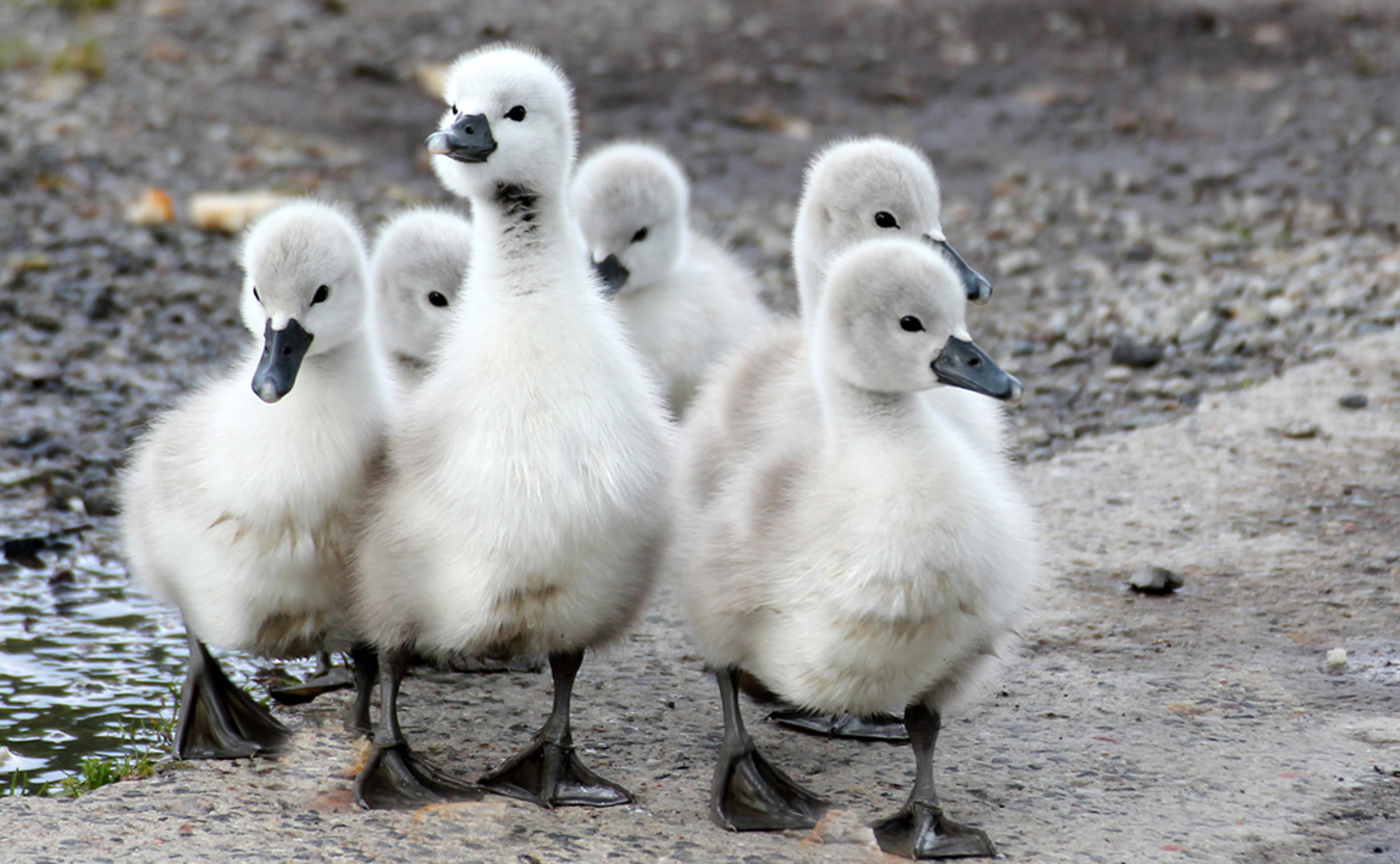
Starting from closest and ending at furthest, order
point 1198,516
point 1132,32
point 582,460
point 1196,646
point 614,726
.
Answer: point 582,460 < point 614,726 < point 1196,646 < point 1198,516 < point 1132,32

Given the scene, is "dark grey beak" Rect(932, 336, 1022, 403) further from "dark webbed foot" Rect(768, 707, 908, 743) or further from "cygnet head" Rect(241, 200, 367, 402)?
"cygnet head" Rect(241, 200, 367, 402)

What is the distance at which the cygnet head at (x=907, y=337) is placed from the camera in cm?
387

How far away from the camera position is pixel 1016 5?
13.5 m

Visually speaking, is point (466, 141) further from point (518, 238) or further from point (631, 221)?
point (631, 221)

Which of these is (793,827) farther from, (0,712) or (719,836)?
(0,712)

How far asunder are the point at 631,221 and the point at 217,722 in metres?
2.38

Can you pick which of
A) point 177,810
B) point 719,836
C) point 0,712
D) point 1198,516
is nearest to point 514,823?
point 719,836

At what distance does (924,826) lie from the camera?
12.7 ft

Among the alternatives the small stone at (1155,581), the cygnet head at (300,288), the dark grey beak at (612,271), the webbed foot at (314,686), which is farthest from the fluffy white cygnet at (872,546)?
the dark grey beak at (612,271)

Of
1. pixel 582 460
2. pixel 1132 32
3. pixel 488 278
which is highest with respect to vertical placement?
pixel 1132 32

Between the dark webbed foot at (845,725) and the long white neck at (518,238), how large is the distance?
1.50m

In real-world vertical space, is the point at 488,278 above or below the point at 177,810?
above

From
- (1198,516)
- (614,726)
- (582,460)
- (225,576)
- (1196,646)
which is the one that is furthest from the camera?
(1198,516)

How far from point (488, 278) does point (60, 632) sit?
85.1 inches
